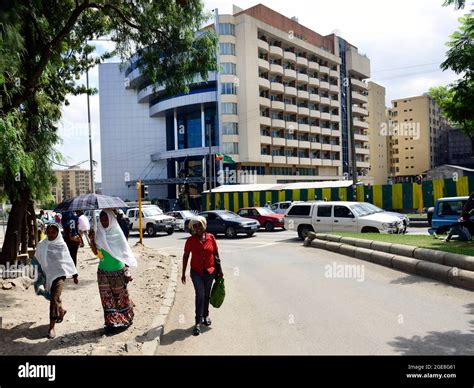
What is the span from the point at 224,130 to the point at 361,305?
48.7 m

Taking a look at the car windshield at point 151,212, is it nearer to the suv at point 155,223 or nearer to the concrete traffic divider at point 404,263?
the suv at point 155,223

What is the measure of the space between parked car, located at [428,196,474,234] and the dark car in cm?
904

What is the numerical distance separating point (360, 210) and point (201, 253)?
1200cm

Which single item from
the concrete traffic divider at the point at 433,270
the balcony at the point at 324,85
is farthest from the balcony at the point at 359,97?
the concrete traffic divider at the point at 433,270

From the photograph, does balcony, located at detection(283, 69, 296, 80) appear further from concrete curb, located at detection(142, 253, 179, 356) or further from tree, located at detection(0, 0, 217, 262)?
concrete curb, located at detection(142, 253, 179, 356)

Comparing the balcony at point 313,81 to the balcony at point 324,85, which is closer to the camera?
the balcony at point 313,81

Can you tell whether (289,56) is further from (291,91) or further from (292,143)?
(292,143)

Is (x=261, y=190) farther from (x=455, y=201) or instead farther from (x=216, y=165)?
(x=455, y=201)

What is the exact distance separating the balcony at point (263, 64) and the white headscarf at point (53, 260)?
5274 centimetres

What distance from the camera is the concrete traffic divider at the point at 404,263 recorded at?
909 centimetres

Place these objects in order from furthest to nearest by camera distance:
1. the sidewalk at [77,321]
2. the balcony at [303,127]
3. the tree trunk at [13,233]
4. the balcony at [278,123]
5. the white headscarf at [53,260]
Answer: the balcony at [303,127] < the balcony at [278,123] < the tree trunk at [13,233] < the white headscarf at [53,260] < the sidewalk at [77,321]

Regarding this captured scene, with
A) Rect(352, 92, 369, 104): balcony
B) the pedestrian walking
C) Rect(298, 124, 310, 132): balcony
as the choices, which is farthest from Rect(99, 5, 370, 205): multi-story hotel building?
the pedestrian walking

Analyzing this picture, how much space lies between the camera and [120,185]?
7481 cm
